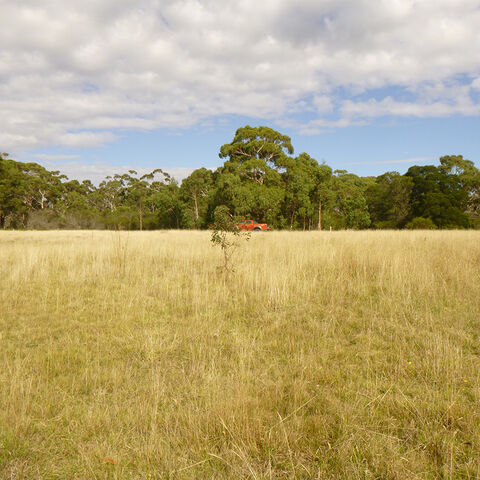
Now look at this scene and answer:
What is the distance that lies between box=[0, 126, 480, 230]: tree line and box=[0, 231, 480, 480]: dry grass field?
19.2m

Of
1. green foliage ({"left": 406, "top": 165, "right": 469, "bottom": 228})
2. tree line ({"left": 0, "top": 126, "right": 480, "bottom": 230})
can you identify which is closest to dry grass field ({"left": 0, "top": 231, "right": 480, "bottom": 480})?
tree line ({"left": 0, "top": 126, "right": 480, "bottom": 230})

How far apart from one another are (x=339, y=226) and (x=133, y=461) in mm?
36580

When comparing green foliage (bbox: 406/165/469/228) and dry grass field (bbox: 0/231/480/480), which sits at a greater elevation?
green foliage (bbox: 406/165/469/228)

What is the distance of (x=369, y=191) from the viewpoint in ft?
125

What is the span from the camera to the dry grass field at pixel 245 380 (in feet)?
6.05

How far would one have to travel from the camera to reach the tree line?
30016mm

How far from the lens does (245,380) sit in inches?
106

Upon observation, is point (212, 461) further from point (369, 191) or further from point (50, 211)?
point (50, 211)

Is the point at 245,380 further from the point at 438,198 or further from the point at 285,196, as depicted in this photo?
the point at 438,198

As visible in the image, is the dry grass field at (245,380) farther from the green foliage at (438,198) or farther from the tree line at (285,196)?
the green foliage at (438,198)

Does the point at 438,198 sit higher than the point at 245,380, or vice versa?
the point at 438,198

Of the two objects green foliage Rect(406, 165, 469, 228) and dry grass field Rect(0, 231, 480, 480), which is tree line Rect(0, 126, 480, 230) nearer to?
green foliage Rect(406, 165, 469, 228)

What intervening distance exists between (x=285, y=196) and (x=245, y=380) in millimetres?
29028

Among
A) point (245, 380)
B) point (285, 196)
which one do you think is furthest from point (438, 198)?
point (245, 380)
